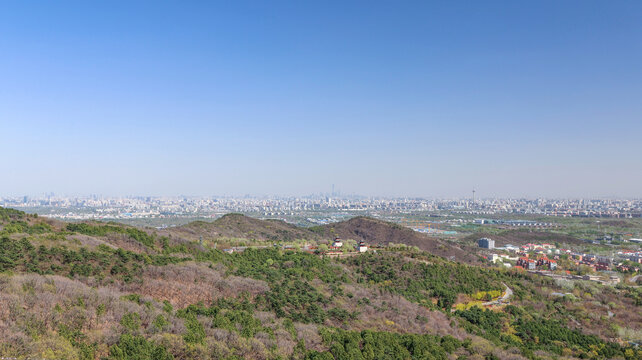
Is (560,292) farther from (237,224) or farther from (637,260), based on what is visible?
(237,224)

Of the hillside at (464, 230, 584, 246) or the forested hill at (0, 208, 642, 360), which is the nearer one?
the forested hill at (0, 208, 642, 360)

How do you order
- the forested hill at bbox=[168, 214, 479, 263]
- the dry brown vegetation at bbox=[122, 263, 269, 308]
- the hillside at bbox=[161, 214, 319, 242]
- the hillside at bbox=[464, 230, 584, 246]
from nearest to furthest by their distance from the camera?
the dry brown vegetation at bbox=[122, 263, 269, 308], the hillside at bbox=[161, 214, 319, 242], the forested hill at bbox=[168, 214, 479, 263], the hillside at bbox=[464, 230, 584, 246]

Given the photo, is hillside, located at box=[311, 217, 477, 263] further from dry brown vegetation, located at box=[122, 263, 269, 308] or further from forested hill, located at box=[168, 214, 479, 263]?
dry brown vegetation, located at box=[122, 263, 269, 308]

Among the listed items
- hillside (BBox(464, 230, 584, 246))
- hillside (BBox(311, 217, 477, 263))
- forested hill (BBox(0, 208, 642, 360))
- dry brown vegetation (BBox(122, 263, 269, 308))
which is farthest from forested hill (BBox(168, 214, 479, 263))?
dry brown vegetation (BBox(122, 263, 269, 308))

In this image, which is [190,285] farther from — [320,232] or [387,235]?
[387,235]

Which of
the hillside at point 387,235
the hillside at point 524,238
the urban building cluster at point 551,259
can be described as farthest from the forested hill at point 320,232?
the hillside at point 524,238

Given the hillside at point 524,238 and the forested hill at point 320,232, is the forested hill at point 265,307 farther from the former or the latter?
the hillside at point 524,238
